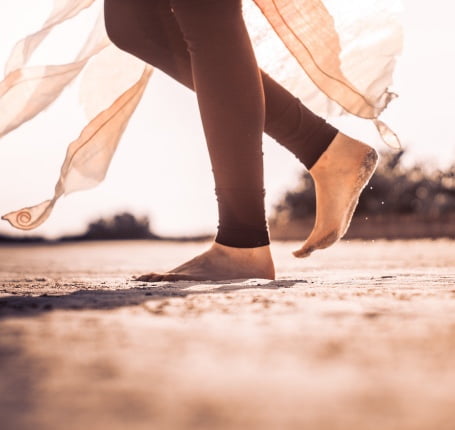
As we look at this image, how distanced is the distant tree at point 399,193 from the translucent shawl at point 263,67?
19.4 meters

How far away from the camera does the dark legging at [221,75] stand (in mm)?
1657

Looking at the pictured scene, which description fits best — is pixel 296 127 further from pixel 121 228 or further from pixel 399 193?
pixel 399 193

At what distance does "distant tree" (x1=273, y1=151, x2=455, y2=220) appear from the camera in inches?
851

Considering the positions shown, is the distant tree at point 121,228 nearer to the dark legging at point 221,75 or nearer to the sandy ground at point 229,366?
the dark legging at point 221,75

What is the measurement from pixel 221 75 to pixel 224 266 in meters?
0.49

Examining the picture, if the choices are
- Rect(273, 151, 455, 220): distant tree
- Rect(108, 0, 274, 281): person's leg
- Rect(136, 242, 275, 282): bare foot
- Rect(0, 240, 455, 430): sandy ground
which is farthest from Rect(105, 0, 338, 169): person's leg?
Rect(273, 151, 455, 220): distant tree

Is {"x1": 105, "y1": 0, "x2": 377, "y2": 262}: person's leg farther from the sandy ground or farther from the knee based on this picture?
the sandy ground

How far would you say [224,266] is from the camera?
5.79 ft

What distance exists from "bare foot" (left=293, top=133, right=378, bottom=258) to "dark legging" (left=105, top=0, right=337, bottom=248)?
0.26 metres

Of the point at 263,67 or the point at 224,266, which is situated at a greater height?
the point at 263,67

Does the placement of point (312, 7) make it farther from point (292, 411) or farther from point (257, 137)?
point (292, 411)

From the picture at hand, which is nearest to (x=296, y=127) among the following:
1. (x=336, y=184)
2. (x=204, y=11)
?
(x=336, y=184)

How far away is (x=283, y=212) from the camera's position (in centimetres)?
2427

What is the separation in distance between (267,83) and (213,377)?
60.2 inches
